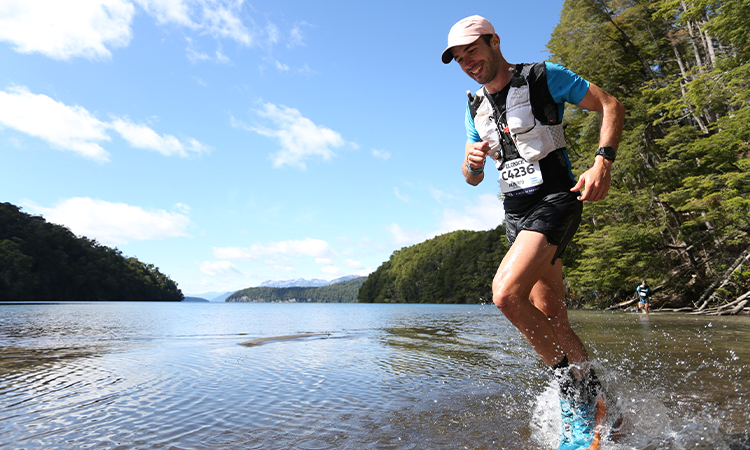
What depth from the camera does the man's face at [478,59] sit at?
2.82 m

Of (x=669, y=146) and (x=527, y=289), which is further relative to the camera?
(x=669, y=146)

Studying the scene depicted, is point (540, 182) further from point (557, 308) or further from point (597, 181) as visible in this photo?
point (557, 308)

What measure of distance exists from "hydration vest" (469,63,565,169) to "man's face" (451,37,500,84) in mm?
159

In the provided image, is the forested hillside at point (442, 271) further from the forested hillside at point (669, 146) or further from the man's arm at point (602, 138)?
the man's arm at point (602, 138)

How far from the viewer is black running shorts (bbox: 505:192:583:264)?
271 centimetres

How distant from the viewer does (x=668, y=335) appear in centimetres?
898

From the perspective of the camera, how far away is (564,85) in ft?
9.09

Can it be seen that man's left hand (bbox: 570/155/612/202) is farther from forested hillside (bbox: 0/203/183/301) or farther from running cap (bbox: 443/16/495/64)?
forested hillside (bbox: 0/203/183/301)

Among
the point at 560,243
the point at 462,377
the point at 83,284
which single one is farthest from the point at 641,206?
the point at 83,284

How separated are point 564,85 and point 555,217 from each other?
2.82 feet

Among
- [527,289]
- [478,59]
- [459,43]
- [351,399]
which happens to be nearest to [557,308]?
[527,289]

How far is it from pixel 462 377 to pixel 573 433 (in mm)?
2476

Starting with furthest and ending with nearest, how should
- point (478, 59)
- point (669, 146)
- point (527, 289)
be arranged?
point (669, 146), point (478, 59), point (527, 289)

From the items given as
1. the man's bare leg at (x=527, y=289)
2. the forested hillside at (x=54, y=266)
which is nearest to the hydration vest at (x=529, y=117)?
the man's bare leg at (x=527, y=289)
